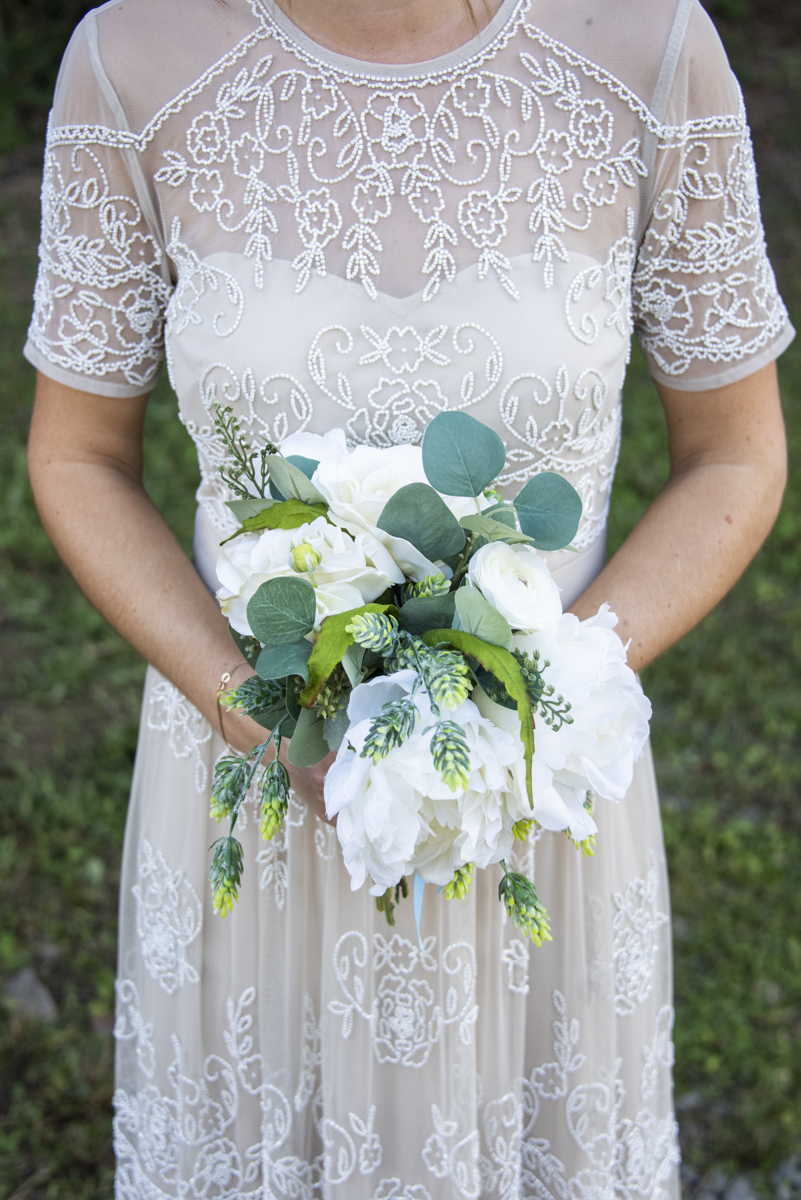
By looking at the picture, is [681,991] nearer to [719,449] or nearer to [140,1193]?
[140,1193]

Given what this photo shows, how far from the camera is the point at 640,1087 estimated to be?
5.97 feet

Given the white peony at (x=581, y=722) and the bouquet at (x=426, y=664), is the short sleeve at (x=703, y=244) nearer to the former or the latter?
the bouquet at (x=426, y=664)

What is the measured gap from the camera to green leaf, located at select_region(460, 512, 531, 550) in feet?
3.75

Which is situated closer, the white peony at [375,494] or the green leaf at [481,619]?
the green leaf at [481,619]

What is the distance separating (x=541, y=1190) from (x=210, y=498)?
132 cm

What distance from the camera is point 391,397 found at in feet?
4.89

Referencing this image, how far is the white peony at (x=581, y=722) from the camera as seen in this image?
1092mm

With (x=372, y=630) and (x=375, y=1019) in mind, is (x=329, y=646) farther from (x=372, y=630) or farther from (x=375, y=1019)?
(x=375, y=1019)

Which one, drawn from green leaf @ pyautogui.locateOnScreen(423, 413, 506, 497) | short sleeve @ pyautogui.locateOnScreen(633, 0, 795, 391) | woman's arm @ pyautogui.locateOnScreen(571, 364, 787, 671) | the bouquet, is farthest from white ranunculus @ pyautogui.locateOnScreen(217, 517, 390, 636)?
short sleeve @ pyautogui.locateOnScreen(633, 0, 795, 391)

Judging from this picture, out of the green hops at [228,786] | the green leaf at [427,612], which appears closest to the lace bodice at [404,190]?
the green leaf at [427,612]

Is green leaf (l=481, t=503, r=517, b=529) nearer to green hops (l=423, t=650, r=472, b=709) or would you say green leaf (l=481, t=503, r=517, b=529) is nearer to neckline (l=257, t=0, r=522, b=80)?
green hops (l=423, t=650, r=472, b=709)

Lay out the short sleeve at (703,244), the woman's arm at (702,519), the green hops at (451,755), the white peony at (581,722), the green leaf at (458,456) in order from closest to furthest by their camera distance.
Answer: the green hops at (451,755)
the white peony at (581,722)
the green leaf at (458,456)
the short sleeve at (703,244)
the woman's arm at (702,519)

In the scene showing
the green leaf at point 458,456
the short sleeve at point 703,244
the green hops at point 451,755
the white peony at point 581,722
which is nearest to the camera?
the green hops at point 451,755

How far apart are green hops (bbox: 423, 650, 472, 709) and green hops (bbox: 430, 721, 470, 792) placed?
0.03 m
